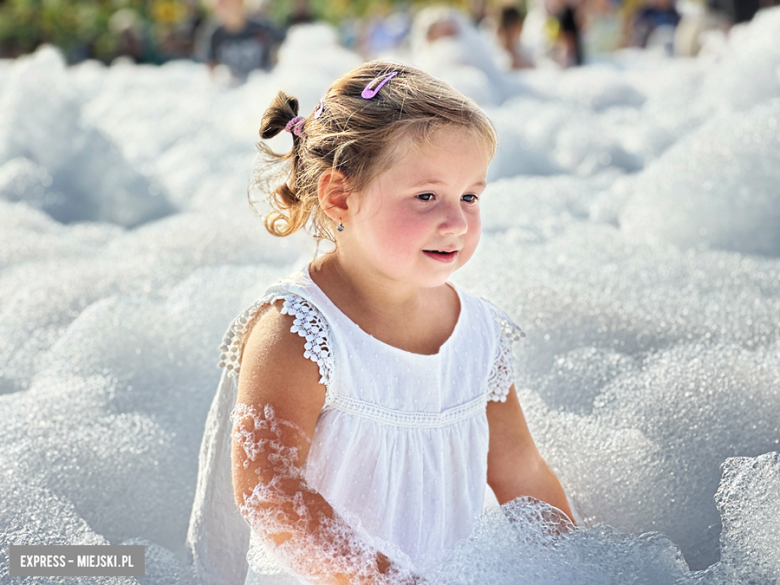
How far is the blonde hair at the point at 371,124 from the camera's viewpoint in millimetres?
1100

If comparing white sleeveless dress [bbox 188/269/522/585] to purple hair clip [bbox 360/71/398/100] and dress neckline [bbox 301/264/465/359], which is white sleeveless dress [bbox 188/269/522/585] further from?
purple hair clip [bbox 360/71/398/100]

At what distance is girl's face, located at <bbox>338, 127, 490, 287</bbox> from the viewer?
111 cm

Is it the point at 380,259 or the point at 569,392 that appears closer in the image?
the point at 380,259

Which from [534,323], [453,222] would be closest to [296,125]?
[453,222]

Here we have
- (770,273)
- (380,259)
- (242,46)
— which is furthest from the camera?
(242,46)

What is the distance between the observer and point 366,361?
45.6 inches

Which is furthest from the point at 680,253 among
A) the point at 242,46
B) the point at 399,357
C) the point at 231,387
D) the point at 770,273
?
the point at 242,46

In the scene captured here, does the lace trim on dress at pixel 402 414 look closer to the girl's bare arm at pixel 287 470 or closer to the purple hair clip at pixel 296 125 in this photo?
the girl's bare arm at pixel 287 470

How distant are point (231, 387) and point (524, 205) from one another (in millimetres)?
1730

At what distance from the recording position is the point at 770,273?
6.91 feet

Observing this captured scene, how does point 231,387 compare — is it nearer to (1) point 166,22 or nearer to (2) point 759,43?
(2) point 759,43

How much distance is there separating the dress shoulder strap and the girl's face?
115 millimetres

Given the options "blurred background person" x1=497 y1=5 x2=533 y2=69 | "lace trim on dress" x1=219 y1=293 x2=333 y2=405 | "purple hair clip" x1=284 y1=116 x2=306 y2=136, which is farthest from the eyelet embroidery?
"blurred background person" x1=497 y1=5 x2=533 y2=69

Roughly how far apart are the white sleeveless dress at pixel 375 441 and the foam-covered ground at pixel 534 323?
0.07m
